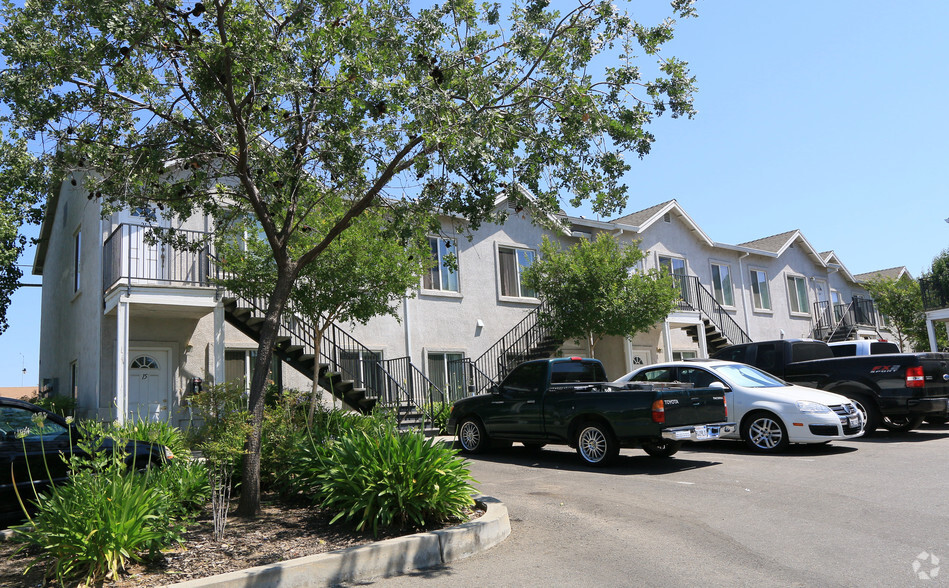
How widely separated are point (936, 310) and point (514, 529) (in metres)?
22.5

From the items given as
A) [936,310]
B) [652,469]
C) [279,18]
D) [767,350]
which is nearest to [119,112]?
[279,18]

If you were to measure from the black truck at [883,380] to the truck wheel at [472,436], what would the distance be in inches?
254

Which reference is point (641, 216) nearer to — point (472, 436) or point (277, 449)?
point (472, 436)

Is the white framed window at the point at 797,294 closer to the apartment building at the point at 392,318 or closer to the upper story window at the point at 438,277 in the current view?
the apartment building at the point at 392,318

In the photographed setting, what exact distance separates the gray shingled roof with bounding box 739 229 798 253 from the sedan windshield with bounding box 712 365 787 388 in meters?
18.2

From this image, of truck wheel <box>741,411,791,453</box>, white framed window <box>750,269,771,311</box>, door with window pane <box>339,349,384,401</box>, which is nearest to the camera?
truck wheel <box>741,411,791,453</box>

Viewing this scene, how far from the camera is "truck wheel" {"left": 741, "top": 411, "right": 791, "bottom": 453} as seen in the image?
11.4m

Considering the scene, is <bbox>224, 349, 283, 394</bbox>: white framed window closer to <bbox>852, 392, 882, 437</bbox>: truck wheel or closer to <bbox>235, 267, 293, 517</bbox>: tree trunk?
<bbox>235, 267, 293, 517</bbox>: tree trunk

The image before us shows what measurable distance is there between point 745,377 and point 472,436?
4929 mm

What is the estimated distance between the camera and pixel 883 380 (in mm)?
12727

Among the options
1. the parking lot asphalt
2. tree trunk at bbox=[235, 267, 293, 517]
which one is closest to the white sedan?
the parking lot asphalt

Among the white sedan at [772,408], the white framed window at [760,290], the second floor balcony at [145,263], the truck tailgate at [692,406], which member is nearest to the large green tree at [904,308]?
the white framed window at [760,290]

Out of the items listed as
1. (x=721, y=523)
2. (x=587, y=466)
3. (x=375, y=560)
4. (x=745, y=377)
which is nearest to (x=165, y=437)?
(x=375, y=560)

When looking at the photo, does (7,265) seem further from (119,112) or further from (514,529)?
(514,529)
